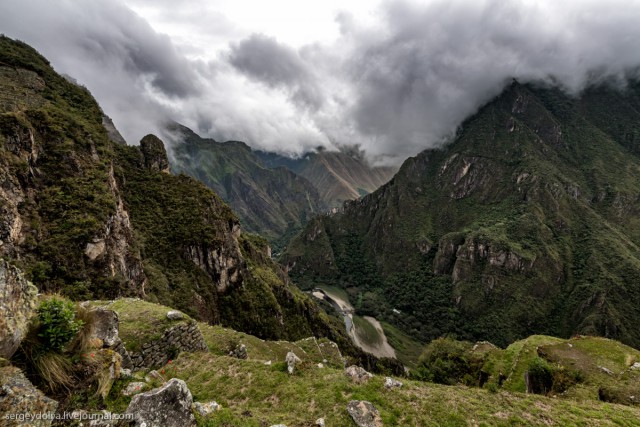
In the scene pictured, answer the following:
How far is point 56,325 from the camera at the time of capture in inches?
360

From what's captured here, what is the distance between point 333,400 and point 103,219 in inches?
1773

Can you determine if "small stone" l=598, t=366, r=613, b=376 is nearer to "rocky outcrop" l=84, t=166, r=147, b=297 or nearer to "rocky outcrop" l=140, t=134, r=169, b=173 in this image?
"rocky outcrop" l=84, t=166, r=147, b=297

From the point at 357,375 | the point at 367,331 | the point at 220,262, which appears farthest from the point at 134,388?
the point at 367,331

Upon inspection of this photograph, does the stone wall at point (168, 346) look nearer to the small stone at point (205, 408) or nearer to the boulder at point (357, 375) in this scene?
the small stone at point (205, 408)

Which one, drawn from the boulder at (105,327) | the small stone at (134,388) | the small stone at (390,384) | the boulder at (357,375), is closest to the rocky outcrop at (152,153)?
the boulder at (105,327)

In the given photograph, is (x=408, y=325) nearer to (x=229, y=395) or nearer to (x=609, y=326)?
(x=609, y=326)

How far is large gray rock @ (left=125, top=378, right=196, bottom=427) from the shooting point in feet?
29.2

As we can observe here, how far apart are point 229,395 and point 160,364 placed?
22.0 feet

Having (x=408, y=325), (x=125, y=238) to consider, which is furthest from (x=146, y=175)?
(x=408, y=325)

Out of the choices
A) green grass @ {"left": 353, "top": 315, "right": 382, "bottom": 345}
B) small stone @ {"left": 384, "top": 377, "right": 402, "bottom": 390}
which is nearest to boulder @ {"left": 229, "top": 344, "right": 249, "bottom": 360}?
small stone @ {"left": 384, "top": 377, "right": 402, "bottom": 390}

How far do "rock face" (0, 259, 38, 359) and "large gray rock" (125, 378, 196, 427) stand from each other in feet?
12.6

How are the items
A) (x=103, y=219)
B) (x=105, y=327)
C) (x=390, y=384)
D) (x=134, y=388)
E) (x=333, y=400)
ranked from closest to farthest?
(x=134, y=388) → (x=105, y=327) → (x=333, y=400) → (x=390, y=384) → (x=103, y=219)

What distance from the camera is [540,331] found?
176250 millimetres

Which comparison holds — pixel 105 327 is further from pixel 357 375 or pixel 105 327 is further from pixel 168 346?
pixel 357 375
